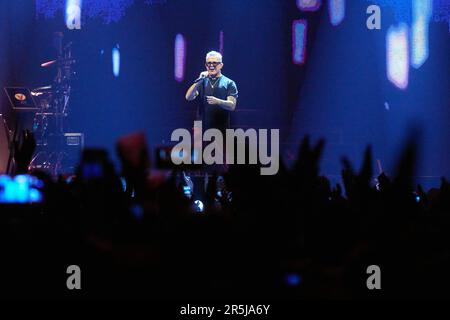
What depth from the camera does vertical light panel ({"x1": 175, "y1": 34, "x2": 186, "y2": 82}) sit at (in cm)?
929

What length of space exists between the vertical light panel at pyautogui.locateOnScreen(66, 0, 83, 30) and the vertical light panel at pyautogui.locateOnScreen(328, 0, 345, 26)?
381 centimetres

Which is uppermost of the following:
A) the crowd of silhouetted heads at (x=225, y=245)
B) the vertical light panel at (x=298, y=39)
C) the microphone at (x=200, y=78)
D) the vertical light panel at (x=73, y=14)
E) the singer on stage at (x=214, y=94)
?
the vertical light panel at (x=73, y=14)

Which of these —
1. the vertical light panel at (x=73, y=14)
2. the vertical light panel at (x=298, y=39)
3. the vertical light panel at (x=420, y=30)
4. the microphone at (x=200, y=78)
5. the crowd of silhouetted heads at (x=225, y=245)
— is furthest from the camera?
the vertical light panel at (x=298, y=39)

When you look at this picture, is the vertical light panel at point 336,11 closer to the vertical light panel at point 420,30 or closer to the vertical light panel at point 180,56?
the vertical light panel at point 420,30

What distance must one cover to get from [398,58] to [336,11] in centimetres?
121

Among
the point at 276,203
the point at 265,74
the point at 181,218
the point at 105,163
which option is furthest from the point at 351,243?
the point at 265,74

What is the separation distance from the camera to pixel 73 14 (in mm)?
9219

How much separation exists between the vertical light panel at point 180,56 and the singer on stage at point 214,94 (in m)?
0.35

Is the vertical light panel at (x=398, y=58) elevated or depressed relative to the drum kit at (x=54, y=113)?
elevated

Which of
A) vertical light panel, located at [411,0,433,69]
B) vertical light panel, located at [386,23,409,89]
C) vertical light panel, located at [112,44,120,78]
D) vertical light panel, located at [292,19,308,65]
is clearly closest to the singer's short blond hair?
vertical light panel, located at [292,19,308,65]

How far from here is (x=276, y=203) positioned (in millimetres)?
756

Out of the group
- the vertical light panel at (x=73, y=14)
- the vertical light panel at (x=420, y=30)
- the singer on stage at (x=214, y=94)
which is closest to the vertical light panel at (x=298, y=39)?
the singer on stage at (x=214, y=94)

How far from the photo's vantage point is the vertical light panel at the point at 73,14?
29.8ft

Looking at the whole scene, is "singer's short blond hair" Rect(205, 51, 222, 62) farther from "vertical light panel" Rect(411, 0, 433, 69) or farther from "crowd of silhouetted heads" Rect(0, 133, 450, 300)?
"crowd of silhouetted heads" Rect(0, 133, 450, 300)
